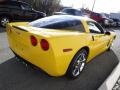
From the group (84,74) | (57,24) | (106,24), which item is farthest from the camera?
(106,24)

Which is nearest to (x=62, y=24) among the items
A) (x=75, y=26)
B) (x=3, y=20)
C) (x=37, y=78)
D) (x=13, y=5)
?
(x=75, y=26)

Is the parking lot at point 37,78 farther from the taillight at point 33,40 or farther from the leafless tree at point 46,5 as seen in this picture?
the leafless tree at point 46,5

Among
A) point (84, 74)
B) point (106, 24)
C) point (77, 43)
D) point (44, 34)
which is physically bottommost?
point (106, 24)

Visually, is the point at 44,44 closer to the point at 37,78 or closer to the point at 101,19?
the point at 37,78

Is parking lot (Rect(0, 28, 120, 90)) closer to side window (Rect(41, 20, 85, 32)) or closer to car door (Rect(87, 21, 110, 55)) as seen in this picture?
car door (Rect(87, 21, 110, 55))

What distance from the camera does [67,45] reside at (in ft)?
13.6

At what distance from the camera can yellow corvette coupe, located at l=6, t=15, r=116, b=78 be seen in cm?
393

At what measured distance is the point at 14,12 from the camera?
39.2 feet

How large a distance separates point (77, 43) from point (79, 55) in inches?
13.6

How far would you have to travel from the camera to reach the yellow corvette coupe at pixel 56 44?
12.9 feet

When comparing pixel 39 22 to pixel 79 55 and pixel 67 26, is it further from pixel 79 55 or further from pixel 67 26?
pixel 79 55

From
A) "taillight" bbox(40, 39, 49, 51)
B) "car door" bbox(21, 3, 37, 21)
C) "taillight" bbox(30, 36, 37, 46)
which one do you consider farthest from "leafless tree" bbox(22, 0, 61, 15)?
"taillight" bbox(40, 39, 49, 51)

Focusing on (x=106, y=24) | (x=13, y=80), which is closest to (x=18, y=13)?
(x=13, y=80)

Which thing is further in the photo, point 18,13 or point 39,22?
point 18,13
